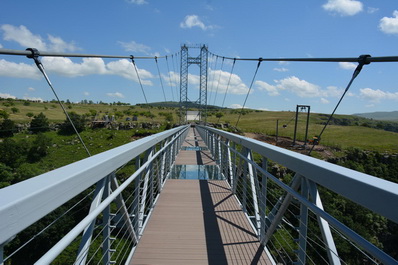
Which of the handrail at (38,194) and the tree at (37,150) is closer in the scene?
the handrail at (38,194)

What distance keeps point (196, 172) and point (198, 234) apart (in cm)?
282

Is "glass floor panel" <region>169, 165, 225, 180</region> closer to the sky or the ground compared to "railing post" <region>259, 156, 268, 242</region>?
closer to the ground

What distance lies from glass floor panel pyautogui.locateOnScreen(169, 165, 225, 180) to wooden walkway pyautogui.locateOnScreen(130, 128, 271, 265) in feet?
3.64

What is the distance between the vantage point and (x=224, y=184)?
4.52m

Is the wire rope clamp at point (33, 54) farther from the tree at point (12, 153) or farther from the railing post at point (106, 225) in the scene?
the tree at point (12, 153)

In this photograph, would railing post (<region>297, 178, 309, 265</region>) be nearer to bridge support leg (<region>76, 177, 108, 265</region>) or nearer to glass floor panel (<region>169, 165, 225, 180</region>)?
bridge support leg (<region>76, 177, 108, 265</region>)

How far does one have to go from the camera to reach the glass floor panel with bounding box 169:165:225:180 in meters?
4.99

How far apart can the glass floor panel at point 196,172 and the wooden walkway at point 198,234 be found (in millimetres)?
1109

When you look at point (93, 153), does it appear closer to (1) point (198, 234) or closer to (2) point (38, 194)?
(1) point (198, 234)

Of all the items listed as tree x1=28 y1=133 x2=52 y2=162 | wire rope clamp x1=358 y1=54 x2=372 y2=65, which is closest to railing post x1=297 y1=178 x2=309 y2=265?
wire rope clamp x1=358 y1=54 x2=372 y2=65

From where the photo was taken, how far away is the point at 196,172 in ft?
17.5

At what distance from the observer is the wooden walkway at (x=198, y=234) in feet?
6.86

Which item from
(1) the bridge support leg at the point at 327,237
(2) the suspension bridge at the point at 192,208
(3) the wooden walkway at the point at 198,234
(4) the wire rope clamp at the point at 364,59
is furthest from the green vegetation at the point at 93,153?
(1) the bridge support leg at the point at 327,237

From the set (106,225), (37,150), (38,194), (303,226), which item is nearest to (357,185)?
(303,226)
